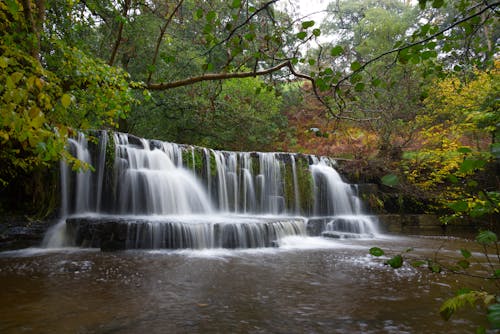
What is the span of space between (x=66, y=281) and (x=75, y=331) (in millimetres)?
1773

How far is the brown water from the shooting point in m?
3.05

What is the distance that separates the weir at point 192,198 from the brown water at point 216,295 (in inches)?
35.0

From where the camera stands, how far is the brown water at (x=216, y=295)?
10.0 ft

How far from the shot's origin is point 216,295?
395cm

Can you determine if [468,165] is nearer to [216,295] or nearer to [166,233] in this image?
[216,295]

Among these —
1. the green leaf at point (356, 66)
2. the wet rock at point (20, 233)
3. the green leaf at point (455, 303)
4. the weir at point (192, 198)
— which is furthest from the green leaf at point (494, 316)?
the wet rock at point (20, 233)

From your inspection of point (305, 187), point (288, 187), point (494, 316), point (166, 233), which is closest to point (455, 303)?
point (494, 316)

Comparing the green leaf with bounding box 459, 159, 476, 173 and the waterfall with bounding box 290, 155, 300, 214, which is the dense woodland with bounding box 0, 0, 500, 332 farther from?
the waterfall with bounding box 290, 155, 300, 214

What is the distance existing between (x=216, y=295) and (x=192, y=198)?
670 cm

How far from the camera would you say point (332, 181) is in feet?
43.9

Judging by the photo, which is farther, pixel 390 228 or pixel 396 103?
pixel 396 103

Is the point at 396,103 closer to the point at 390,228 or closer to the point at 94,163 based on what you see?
the point at 390,228

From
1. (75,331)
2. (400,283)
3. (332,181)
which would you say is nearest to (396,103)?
(332,181)

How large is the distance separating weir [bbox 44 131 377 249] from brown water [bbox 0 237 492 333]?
Answer: 0.89 metres
